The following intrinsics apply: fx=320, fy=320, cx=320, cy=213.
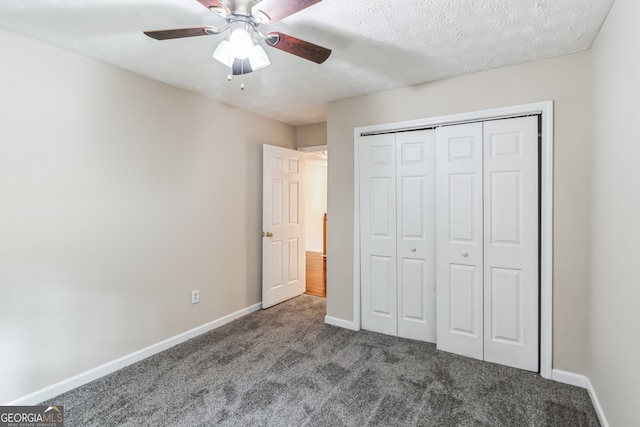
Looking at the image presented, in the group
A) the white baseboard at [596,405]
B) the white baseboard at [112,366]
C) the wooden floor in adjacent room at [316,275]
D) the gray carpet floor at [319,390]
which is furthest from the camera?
the wooden floor in adjacent room at [316,275]

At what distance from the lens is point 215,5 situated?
1.35 metres

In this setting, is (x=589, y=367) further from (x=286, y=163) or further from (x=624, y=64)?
(x=286, y=163)

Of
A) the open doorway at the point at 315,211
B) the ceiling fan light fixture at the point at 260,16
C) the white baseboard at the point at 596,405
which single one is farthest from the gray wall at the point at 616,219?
the open doorway at the point at 315,211

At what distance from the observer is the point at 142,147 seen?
2648mm

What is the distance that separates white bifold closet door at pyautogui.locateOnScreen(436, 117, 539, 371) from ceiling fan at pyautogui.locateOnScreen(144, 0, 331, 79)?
1.56m

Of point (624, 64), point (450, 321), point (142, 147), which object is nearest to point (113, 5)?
point (142, 147)

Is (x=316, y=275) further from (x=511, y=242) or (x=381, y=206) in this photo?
(x=511, y=242)

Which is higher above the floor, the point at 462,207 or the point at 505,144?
the point at 505,144

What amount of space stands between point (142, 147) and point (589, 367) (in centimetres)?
370

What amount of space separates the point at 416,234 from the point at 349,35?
5.81 feet

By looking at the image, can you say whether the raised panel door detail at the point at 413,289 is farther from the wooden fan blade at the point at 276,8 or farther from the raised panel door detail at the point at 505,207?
the wooden fan blade at the point at 276,8

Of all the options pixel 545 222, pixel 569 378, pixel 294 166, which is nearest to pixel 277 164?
pixel 294 166

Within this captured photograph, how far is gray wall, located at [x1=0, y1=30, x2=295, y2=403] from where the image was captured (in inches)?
78.4

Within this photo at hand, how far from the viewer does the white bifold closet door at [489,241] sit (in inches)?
95.7
